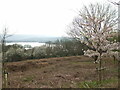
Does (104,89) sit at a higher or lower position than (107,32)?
lower

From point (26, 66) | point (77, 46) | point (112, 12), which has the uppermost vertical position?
point (112, 12)

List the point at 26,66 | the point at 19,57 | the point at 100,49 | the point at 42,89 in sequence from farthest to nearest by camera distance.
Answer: the point at 19,57 < the point at 26,66 < the point at 100,49 < the point at 42,89

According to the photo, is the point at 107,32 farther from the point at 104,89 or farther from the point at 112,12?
the point at 112,12

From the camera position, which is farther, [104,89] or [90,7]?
[90,7]

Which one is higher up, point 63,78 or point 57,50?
point 57,50

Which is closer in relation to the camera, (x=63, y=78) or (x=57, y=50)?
(x=63, y=78)

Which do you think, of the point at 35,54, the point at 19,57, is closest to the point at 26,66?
the point at 19,57

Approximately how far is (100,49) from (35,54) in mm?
27483

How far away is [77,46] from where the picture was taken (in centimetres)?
3534

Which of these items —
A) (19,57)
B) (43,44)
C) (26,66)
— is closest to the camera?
(26,66)

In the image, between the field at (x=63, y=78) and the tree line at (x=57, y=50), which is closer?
the field at (x=63, y=78)

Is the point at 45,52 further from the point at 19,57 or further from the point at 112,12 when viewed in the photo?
the point at 112,12

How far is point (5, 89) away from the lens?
815 centimetres

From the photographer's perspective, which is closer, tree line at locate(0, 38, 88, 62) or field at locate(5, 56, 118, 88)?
field at locate(5, 56, 118, 88)
